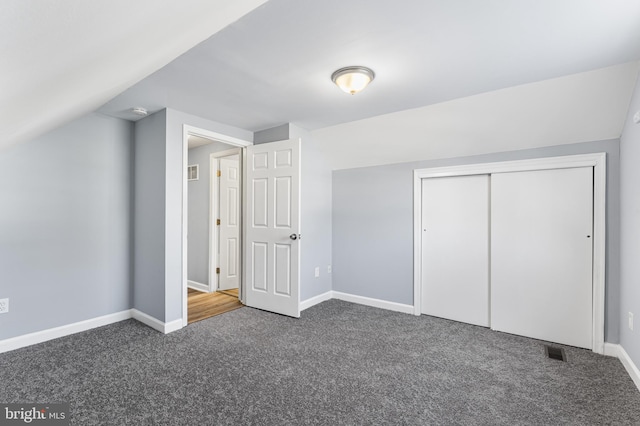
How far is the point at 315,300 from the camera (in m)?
3.90

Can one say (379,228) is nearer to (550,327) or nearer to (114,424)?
(550,327)

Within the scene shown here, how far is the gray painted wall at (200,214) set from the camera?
178 inches

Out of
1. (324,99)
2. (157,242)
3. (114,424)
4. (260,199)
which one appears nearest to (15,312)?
(157,242)

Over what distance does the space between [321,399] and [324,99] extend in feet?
7.92

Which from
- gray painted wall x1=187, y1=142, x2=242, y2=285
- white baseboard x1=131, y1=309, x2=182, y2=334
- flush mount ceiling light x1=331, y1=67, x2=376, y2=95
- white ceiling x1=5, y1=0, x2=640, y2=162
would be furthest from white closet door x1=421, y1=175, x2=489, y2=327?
gray painted wall x1=187, y1=142, x2=242, y2=285

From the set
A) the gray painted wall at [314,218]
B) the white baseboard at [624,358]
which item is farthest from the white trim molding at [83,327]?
the white baseboard at [624,358]

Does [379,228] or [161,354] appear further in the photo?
[379,228]

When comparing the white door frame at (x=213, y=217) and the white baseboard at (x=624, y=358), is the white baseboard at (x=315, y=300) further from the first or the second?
the white baseboard at (x=624, y=358)

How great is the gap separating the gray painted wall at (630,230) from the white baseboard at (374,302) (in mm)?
1853

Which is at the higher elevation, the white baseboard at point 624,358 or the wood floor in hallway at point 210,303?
the white baseboard at point 624,358

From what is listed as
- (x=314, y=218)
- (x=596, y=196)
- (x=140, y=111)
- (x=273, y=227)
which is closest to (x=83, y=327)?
(x=273, y=227)

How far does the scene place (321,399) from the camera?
1901 millimetres

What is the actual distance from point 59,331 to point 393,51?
12.4 feet
